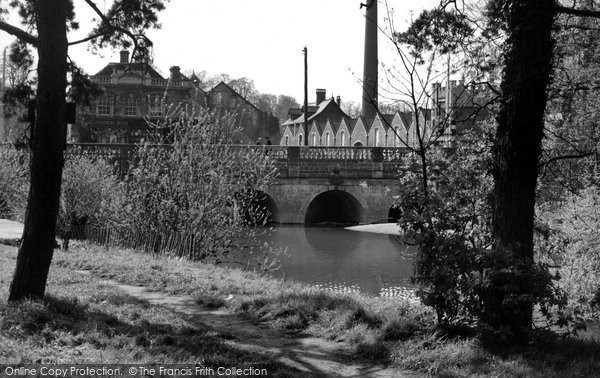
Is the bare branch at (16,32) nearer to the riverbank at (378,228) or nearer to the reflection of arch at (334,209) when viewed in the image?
the riverbank at (378,228)

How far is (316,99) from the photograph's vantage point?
82.1 metres

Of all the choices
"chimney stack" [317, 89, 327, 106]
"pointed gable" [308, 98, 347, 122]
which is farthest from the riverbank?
"chimney stack" [317, 89, 327, 106]

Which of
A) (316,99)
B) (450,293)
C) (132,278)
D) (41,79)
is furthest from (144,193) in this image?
(316,99)

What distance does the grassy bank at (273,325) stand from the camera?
15.3 ft

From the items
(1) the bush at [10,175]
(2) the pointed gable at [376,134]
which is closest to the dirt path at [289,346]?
(1) the bush at [10,175]

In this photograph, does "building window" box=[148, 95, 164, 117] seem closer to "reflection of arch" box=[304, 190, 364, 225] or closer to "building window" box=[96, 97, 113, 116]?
"reflection of arch" box=[304, 190, 364, 225]

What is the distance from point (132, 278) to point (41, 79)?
3.61 metres

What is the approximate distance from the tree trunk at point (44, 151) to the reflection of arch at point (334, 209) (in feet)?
93.6

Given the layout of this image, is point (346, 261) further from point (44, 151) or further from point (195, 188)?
point (44, 151)

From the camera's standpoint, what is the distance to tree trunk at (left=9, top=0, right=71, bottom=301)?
6203mm

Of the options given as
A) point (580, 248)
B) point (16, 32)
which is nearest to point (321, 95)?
point (580, 248)

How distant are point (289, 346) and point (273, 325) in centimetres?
76

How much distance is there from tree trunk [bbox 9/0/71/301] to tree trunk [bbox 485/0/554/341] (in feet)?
14.4

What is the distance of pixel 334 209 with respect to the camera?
3906 cm
